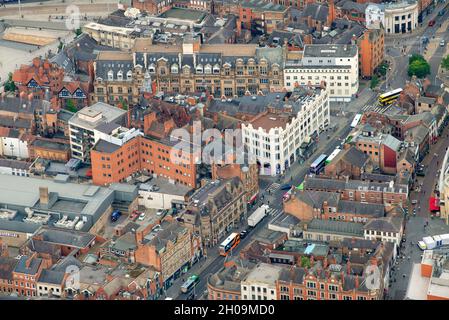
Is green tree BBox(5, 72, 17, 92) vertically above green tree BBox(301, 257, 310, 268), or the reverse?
green tree BBox(5, 72, 17, 92)

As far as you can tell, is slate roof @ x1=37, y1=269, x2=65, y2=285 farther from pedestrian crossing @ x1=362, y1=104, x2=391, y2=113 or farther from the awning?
pedestrian crossing @ x1=362, y1=104, x2=391, y2=113

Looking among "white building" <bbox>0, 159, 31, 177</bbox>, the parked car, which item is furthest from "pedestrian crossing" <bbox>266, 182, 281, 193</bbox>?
"white building" <bbox>0, 159, 31, 177</bbox>

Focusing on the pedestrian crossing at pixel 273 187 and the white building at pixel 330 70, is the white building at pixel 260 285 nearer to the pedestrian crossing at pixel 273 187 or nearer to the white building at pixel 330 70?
the pedestrian crossing at pixel 273 187

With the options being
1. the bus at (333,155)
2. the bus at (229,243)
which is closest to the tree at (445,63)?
the bus at (333,155)
